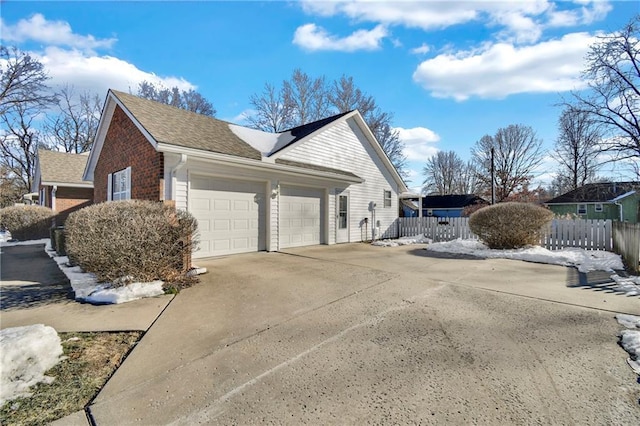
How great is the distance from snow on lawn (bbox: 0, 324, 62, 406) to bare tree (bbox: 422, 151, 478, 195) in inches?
1883

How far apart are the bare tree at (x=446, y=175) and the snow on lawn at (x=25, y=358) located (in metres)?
47.8

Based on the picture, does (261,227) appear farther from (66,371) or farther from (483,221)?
(483,221)

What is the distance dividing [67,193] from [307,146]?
Result: 15474 millimetres

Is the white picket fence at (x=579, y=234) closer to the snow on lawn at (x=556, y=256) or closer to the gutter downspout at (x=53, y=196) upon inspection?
the snow on lawn at (x=556, y=256)

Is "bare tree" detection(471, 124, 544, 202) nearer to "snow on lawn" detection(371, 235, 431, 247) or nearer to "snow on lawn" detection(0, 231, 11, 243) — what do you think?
"snow on lawn" detection(371, 235, 431, 247)

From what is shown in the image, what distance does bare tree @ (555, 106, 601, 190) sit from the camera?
13.2 meters

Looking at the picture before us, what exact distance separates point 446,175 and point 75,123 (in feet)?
160

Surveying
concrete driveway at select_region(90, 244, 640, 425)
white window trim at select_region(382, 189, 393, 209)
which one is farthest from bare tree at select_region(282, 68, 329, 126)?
concrete driveway at select_region(90, 244, 640, 425)

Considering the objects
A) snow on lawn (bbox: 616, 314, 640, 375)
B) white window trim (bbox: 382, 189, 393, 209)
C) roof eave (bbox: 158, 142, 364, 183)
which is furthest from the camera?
white window trim (bbox: 382, 189, 393, 209)

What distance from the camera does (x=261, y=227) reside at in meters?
9.31

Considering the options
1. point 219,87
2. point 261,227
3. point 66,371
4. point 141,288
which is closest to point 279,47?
point 219,87

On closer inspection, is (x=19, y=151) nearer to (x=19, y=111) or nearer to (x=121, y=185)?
(x=19, y=111)

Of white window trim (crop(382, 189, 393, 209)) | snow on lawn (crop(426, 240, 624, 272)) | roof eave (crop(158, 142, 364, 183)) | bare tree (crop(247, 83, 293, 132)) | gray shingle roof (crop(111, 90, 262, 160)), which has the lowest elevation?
snow on lawn (crop(426, 240, 624, 272))

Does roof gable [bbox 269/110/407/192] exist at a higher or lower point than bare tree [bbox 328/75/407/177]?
lower
